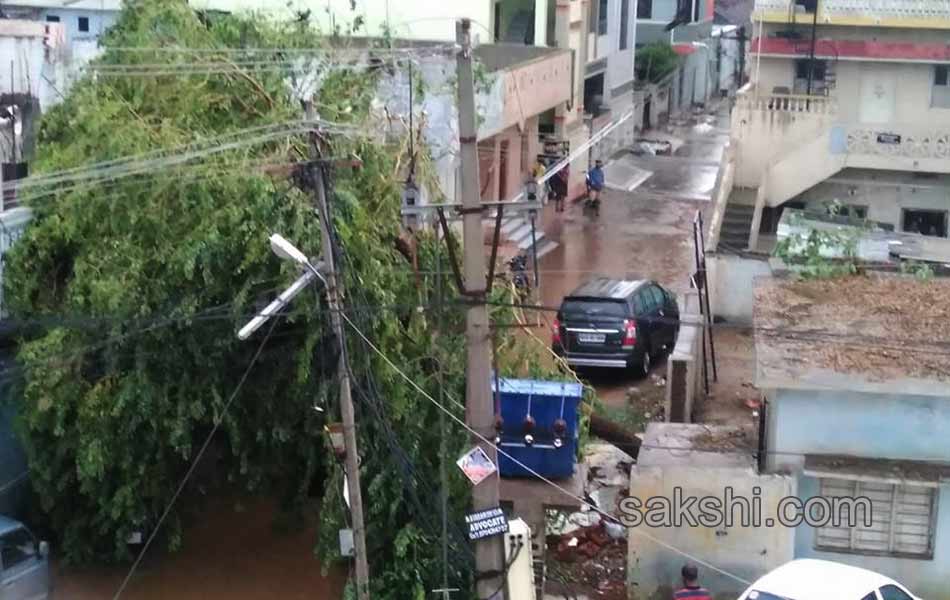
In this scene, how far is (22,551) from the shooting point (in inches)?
511

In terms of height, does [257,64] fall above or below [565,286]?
above

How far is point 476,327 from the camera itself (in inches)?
396

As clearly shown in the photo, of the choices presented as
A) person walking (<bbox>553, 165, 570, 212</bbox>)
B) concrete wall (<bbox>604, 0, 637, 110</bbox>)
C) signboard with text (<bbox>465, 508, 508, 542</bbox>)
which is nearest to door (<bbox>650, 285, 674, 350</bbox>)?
signboard with text (<bbox>465, 508, 508, 542</bbox>)

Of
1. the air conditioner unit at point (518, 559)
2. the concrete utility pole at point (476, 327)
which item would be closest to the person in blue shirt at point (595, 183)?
the air conditioner unit at point (518, 559)

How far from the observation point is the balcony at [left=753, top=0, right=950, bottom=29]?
2859cm

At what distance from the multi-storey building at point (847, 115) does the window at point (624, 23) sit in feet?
30.8

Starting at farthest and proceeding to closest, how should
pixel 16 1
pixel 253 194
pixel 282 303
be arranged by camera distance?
pixel 16 1
pixel 253 194
pixel 282 303

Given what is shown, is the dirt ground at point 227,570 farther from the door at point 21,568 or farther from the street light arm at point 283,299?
the street light arm at point 283,299

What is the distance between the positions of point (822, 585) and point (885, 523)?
1.81 meters

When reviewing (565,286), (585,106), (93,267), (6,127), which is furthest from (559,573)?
(585,106)

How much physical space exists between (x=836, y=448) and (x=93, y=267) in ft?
22.9

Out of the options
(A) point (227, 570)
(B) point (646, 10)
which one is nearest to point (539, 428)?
(A) point (227, 570)

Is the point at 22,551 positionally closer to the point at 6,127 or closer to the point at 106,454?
the point at 106,454

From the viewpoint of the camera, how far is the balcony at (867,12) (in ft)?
93.8
